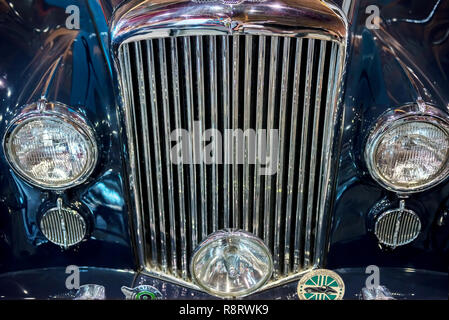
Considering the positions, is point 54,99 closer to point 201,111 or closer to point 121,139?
point 121,139

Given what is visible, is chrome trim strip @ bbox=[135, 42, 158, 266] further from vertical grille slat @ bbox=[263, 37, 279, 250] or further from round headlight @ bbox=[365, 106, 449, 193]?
round headlight @ bbox=[365, 106, 449, 193]

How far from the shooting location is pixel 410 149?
4.83 ft

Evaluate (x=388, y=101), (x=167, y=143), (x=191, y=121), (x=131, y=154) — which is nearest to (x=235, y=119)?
(x=191, y=121)

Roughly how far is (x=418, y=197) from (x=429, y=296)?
38 centimetres

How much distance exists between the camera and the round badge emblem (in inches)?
66.6

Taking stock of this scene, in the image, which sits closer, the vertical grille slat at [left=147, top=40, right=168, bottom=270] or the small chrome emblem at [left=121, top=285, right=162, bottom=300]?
the vertical grille slat at [left=147, top=40, right=168, bottom=270]

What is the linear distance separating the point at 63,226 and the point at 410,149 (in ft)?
4.14

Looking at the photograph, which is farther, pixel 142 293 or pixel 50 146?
pixel 142 293

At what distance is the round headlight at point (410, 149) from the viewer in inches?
58.0

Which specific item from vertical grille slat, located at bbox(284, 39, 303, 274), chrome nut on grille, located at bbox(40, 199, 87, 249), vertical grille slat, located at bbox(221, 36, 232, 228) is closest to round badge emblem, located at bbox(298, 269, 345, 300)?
vertical grille slat, located at bbox(284, 39, 303, 274)

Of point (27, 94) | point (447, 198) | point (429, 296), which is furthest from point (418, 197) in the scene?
point (27, 94)

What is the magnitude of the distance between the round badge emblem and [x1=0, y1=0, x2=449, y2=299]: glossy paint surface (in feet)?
0.13

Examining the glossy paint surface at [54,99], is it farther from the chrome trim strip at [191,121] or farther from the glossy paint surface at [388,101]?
the glossy paint surface at [388,101]

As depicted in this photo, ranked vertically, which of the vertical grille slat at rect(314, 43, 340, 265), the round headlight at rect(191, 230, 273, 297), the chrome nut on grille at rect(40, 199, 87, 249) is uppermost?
the vertical grille slat at rect(314, 43, 340, 265)
